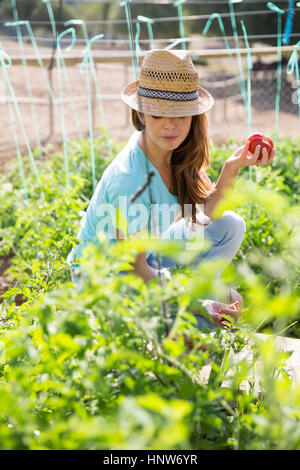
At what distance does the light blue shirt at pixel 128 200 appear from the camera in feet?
5.43

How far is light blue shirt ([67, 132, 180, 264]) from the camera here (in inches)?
65.1

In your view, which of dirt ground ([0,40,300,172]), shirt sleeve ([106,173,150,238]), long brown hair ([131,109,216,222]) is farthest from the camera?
dirt ground ([0,40,300,172])

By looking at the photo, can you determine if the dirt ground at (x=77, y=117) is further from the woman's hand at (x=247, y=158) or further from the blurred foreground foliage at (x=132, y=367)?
the blurred foreground foliage at (x=132, y=367)

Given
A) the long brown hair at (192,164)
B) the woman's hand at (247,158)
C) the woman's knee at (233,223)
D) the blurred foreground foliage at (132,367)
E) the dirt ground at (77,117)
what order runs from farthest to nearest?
the dirt ground at (77,117) → the woman's knee at (233,223) → the long brown hair at (192,164) → the woman's hand at (247,158) → the blurred foreground foliage at (132,367)

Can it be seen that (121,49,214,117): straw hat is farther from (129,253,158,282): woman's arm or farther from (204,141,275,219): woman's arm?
(129,253,158,282): woman's arm

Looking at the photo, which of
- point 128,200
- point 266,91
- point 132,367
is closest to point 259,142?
point 128,200

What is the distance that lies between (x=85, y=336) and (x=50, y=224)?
153 cm

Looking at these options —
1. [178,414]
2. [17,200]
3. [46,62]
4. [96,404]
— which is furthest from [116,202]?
[46,62]

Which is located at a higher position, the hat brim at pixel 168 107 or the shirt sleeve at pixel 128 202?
the hat brim at pixel 168 107

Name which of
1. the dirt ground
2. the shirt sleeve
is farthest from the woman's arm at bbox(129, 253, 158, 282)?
the dirt ground

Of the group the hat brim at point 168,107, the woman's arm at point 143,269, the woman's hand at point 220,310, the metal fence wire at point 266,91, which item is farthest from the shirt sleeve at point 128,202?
the metal fence wire at point 266,91

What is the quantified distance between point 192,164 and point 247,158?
21 cm
